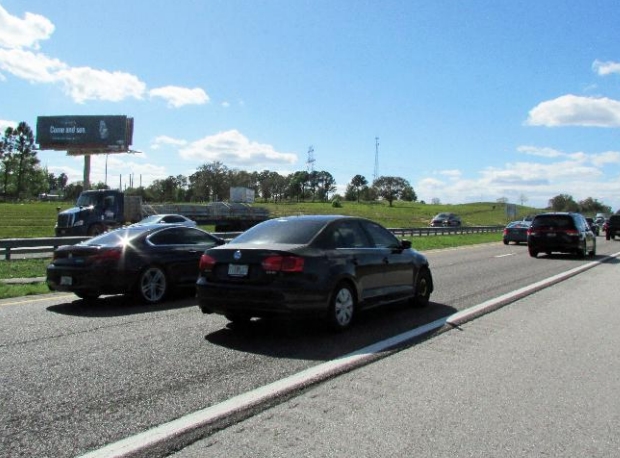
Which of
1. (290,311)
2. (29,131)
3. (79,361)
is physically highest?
(29,131)

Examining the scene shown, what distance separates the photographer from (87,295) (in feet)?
33.0

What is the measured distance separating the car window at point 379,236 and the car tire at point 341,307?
3.80 feet

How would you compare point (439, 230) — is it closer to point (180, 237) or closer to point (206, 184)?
point (180, 237)

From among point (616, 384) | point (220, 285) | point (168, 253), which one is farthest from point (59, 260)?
point (616, 384)

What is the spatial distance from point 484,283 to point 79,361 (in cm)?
942

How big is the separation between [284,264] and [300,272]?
0.69 ft

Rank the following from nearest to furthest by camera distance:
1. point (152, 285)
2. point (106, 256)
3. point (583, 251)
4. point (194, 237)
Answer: point (106, 256) → point (152, 285) → point (194, 237) → point (583, 251)

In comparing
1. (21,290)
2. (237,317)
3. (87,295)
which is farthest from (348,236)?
(21,290)

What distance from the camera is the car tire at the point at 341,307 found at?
23.5 feet

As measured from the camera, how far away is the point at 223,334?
23.8 feet

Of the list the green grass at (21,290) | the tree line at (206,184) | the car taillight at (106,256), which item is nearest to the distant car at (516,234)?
the green grass at (21,290)

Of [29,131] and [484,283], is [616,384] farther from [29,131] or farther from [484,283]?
[29,131]

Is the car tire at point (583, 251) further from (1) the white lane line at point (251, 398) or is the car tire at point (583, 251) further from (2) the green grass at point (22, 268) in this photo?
(2) the green grass at point (22, 268)

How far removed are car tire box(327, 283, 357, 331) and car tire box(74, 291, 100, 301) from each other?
4454 millimetres
